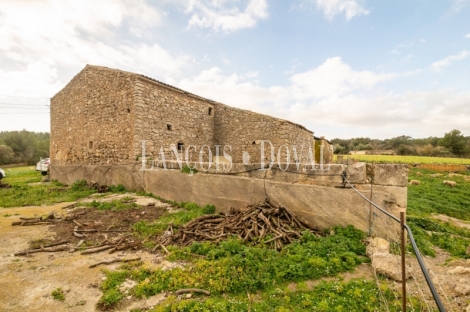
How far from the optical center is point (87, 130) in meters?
12.3

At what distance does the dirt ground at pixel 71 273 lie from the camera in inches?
104

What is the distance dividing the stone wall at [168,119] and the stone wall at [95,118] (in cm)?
42

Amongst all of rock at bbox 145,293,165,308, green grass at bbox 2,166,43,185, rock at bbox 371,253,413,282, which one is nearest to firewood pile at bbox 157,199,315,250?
rock at bbox 371,253,413,282

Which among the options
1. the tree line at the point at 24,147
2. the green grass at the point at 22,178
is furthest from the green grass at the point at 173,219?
the tree line at the point at 24,147

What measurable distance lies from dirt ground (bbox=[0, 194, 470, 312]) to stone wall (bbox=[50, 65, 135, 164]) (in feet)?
17.7

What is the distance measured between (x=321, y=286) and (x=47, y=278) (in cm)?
386

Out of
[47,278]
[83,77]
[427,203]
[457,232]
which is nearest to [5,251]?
[47,278]

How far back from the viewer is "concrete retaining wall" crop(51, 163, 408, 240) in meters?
4.40

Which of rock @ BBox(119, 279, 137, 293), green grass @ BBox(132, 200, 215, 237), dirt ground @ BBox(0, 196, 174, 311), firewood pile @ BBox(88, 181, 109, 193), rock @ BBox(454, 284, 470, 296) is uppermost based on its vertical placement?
firewood pile @ BBox(88, 181, 109, 193)

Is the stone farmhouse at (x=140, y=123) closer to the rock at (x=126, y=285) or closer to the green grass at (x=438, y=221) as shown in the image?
the green grass at (x=438, y=221)

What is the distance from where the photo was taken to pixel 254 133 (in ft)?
40.2

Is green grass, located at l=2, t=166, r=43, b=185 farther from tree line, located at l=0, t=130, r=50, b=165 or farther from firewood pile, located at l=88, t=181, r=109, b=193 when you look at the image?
tree line, located at l=0, t=130, r=50, b=165

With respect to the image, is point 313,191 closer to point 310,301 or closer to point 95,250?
point 310,301

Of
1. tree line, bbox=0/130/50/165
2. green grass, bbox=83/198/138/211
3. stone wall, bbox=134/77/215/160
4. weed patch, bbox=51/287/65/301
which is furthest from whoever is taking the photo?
tree line, bbox=0/130/50/165
